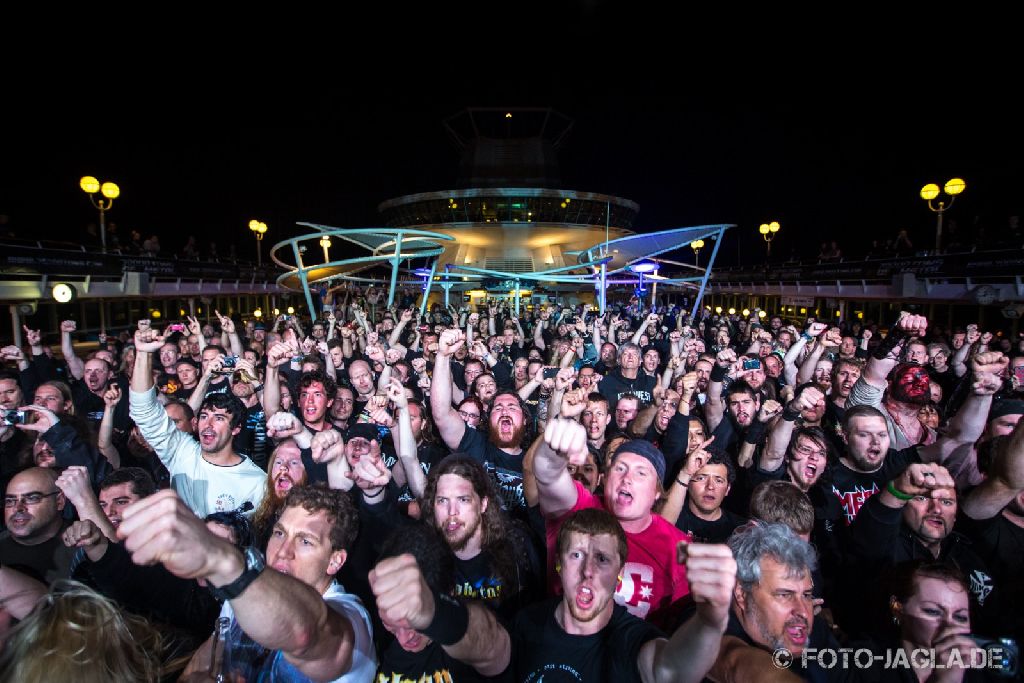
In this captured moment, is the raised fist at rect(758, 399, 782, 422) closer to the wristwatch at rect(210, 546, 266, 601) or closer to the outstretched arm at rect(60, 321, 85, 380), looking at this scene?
the wristwatch at rect(210, 546, 266, 601)

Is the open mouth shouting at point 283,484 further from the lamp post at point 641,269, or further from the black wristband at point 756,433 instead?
the lamp post at point 641,269

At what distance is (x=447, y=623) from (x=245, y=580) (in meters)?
0.63

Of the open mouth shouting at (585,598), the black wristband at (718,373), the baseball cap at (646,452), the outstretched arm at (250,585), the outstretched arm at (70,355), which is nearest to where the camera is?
the outstretched arm at (250,585)

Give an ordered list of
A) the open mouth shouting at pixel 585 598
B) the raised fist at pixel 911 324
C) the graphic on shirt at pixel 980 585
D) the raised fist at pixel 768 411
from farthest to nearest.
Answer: the raised fist at pixel 768 411 → the raised fist at pixel 911 324 → the graphic on shirt at pixel 980 585 → the open mouth shouting at pixel 585 598

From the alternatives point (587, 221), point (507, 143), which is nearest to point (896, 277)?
point (587, 221)

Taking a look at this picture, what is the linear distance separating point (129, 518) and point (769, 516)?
3.02 meters

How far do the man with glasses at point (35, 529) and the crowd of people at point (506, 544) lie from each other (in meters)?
0.01

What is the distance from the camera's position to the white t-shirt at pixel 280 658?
1968mm

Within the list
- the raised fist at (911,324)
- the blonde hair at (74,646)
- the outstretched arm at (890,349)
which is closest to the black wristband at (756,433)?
the outstretched arm at (890,349)

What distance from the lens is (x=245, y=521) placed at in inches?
109

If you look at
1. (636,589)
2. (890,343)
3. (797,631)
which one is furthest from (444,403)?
(890,343)

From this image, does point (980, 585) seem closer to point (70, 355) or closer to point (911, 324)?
point (911, 324)

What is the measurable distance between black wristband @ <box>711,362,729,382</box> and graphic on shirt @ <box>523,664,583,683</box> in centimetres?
516

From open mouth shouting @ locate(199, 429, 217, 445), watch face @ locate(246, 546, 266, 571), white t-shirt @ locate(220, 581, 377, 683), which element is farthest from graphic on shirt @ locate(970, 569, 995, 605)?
open mouth shouting @ locate(199, 429, 217, 445)
